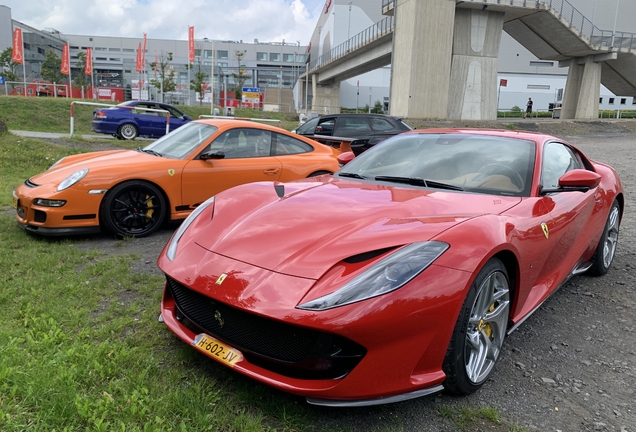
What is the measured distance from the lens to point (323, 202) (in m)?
2.72

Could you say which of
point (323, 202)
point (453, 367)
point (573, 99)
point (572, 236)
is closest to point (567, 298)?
point (572, 236)

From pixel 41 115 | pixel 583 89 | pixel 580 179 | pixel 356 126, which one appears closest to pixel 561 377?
pixel 580 179

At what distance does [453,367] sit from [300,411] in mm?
742

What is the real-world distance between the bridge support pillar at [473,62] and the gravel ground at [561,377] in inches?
1045

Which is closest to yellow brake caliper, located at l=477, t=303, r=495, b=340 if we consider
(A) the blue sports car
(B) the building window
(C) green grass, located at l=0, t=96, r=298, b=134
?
(A) the blue sports car

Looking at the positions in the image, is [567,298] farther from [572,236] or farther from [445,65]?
[445,65]

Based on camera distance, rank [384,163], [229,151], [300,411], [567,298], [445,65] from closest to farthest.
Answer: [300,411] < [384,163] < [567,298] < [229,151] < [445,65]

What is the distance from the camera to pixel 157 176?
16.4 feet

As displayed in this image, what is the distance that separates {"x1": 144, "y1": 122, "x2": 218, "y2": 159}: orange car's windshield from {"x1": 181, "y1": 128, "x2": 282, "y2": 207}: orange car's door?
6.1 inches

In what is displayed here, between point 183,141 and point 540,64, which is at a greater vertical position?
point 540,64

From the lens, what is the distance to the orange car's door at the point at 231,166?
522 centimetres

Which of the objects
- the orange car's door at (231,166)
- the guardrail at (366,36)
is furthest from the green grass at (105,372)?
the guardrail at (366,36)

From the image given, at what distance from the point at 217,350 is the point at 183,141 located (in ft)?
12.9

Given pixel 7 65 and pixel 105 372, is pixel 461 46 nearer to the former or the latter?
pixel 105 372
